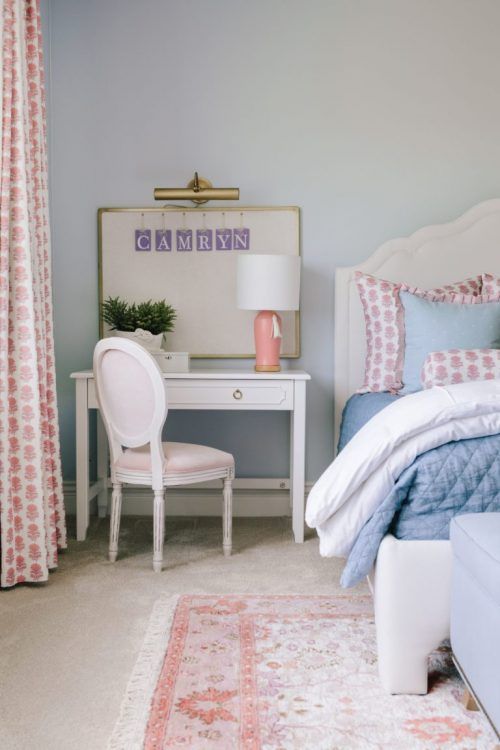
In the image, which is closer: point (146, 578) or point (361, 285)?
point (146, 578)

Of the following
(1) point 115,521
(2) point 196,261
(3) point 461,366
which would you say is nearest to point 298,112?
(2) point 196,261

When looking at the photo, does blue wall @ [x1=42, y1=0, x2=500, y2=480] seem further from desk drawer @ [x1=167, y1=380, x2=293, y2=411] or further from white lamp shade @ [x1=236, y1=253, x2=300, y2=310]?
desk drawer @ [x1=167, y1=380, x2=293, y2=411]

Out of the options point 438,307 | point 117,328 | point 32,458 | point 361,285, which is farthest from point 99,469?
point 438,307

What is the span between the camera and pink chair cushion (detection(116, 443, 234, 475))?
301cm

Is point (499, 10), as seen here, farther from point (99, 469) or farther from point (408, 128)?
point (99, 469)

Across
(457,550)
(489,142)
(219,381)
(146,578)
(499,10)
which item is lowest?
(146,578)

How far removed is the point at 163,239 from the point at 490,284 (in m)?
1.57

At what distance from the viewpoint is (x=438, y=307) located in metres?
3.31

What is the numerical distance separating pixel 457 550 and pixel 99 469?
238cm

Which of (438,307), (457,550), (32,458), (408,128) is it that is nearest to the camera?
(457,550)

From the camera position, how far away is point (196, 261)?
3881 mm

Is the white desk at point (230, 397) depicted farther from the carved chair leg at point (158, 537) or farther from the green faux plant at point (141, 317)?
the carved chair leg at point (158, 537)

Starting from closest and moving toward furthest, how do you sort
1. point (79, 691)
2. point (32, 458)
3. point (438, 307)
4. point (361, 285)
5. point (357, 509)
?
point (79, 691), point (357, 509), point (32, 458), point (438, 307), point (361, 285)

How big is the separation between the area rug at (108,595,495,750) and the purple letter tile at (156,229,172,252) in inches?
75.2
